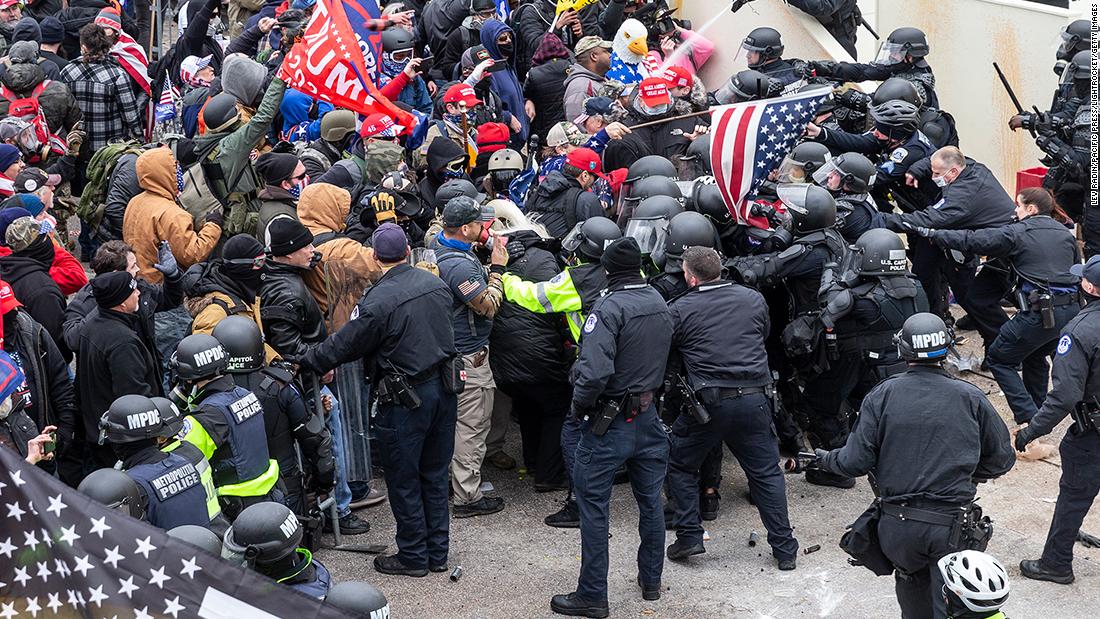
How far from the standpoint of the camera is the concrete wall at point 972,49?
45.2ft

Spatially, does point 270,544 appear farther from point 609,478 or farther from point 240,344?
point 609,478

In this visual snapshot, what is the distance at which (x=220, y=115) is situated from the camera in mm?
10031

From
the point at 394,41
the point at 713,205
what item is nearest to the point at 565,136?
the point at 713,205

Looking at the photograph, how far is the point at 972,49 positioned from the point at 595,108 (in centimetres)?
478

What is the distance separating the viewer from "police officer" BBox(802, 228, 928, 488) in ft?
29.8

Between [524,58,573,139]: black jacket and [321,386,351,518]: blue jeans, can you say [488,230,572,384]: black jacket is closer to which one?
[321,386,351,518]: blue jeans

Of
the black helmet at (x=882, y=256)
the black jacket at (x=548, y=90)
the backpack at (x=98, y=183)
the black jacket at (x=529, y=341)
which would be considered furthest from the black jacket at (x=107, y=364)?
the black jacket at (x=548, y=90)

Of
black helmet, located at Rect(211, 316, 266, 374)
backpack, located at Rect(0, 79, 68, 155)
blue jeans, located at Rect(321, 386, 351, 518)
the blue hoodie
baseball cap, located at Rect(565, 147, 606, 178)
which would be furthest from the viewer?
the blue hoodie

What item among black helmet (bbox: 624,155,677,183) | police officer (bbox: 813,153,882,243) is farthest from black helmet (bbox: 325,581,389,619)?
police officer (bbox: 813,153,882,243)

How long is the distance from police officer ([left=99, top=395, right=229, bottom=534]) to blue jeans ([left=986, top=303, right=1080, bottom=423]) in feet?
19.8

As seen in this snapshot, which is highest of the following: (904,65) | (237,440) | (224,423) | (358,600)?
(904,65)

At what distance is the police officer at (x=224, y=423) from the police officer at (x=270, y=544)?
1.55 metres

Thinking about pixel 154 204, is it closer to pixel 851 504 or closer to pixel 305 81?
pixel 305 81

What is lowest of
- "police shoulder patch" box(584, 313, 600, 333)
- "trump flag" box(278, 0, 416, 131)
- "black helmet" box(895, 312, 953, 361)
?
"police shoulder patch" box(584, 313, 600, 333)
